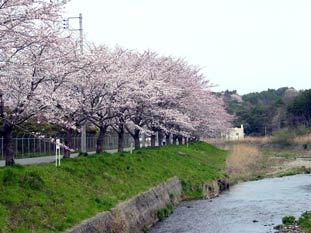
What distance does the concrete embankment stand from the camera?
14.8m

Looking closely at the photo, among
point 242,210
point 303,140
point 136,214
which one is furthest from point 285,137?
point 136,214

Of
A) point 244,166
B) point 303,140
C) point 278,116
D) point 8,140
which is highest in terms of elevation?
point 278,116

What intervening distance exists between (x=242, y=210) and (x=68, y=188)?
10296mm

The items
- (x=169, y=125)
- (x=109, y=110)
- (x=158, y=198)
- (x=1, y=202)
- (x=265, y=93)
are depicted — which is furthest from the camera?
(x=265, y=93)

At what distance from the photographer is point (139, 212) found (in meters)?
19.4

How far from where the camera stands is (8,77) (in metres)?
15.7

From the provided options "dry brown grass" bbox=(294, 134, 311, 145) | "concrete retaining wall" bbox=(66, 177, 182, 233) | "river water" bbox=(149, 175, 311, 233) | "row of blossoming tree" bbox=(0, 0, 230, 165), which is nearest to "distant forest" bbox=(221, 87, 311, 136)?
"dry brown grass" bbox=(294, 134, 311, 145)

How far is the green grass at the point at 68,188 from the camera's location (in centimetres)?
1314

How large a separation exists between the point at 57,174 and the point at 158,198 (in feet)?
21.9

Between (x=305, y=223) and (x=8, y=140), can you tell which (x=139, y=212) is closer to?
(x=8, y=140)

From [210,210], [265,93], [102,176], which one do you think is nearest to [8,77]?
[102,176]

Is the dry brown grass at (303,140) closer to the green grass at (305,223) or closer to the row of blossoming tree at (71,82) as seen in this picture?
the row of blossoming tree at (71,82)

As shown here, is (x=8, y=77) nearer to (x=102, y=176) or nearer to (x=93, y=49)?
(x=102, y=176)

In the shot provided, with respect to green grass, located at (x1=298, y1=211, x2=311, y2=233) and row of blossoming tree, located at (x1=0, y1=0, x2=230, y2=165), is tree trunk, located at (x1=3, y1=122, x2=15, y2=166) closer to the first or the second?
row of blossoming tree, located at (x1=0, y1=0, x2=230, y2=165)
